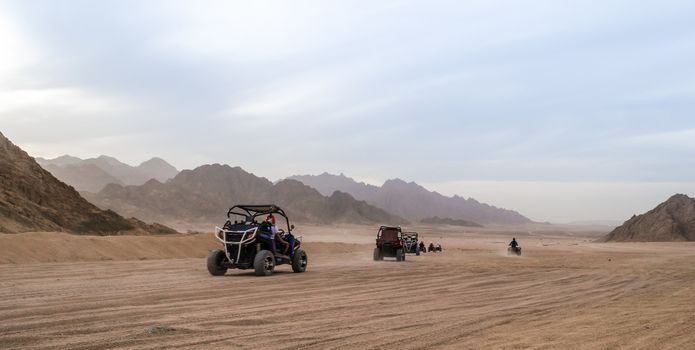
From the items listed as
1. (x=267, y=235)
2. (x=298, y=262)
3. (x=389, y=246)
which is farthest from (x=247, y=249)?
(x=389, y=246)

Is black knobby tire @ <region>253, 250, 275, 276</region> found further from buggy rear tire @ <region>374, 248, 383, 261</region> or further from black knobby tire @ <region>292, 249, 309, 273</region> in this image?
buggy rear tire @ <region>374, 248, 383, 261</region>

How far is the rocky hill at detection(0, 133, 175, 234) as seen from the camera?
41.3 m

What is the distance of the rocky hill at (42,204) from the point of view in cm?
4134

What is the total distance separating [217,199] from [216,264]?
12962 cm

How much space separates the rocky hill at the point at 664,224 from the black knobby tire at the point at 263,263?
77.9m

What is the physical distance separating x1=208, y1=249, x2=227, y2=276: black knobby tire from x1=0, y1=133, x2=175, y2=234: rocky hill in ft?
82.0

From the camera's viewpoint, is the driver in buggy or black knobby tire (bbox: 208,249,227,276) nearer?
black knobby tire (bbox: 208,249,227,276)

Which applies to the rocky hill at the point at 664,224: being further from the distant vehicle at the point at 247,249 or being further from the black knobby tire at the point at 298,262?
the distant vehicle at the point at 247,249

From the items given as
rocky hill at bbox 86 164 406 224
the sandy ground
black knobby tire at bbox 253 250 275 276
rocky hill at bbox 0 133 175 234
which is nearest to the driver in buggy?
black knobby tire at bbox 253 250 275 276

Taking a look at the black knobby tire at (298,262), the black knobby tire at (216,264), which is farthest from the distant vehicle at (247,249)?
the black knobby tire at (298,262)

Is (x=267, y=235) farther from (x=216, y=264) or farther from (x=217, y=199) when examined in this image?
(x=217, y=199)

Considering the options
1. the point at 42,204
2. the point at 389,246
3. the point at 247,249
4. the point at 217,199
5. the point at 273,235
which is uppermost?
the point at 217,199

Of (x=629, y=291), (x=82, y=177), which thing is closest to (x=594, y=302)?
(x=629, y=291)

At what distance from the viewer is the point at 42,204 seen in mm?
47406
